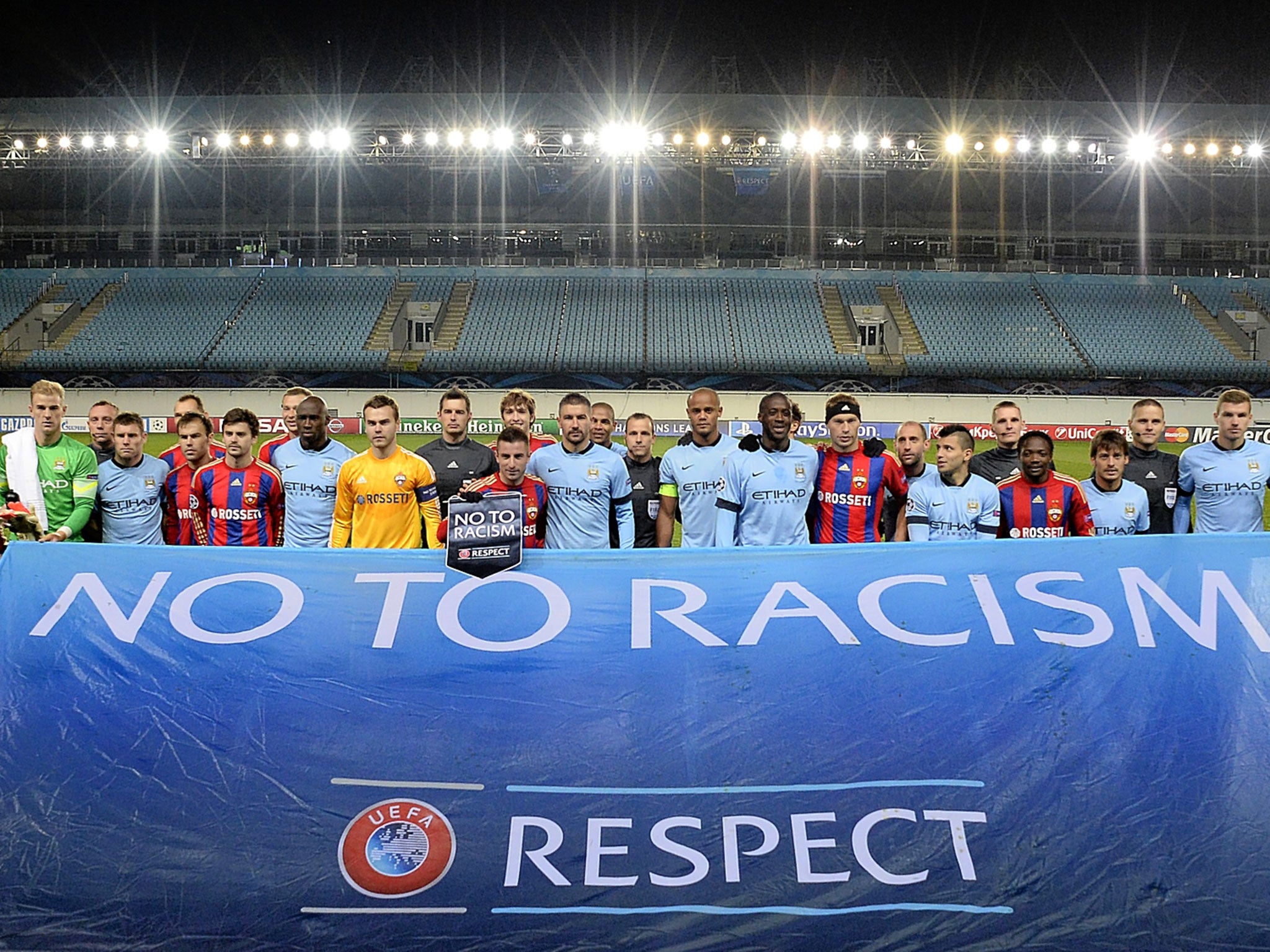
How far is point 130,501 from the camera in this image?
6422mm

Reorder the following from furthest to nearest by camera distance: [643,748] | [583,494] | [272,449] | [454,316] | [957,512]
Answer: [454,316]
[272,449]
[583,494]
[957,512]
[643,748]

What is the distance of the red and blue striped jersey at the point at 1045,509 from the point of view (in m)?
5.99

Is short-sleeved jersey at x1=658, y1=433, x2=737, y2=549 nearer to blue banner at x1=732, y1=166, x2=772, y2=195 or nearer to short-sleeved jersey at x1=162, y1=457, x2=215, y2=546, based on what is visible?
short-sleeved jersey at x1=162, y1=457, x2=215, y2=546

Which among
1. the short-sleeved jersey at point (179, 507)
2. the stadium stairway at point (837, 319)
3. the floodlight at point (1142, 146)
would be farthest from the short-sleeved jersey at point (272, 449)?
the floodlight at point (1142, 146)

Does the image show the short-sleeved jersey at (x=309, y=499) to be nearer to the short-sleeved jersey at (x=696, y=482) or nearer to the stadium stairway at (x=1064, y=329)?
the short-sleeved jersey at (x=696, y=482)

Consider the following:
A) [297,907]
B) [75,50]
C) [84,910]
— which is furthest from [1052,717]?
[75,50]

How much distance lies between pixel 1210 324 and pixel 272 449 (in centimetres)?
3943

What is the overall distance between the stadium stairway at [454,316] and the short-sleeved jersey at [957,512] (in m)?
31.7

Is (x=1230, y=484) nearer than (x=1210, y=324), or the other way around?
(x=1230, y=484)

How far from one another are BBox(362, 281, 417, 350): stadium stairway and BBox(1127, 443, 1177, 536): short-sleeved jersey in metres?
31.7

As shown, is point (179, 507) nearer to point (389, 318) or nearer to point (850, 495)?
point (850, 495)

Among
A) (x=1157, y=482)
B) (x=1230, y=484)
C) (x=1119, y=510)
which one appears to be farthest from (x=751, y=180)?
(x=1119, y=510)

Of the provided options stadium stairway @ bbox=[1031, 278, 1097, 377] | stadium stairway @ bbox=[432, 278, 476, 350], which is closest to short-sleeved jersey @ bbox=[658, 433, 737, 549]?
stadium stairway @ bbox=[432, 278, 476, 350]

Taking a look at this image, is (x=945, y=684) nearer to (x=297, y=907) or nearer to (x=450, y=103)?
(x=297, y=907)
